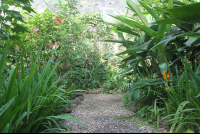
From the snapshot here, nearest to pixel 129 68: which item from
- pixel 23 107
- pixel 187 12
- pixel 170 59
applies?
pixel 170 59

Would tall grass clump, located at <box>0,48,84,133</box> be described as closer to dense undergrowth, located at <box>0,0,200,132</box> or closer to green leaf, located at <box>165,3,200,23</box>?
dense undergrowth, located at <box>0,0,200,132</box>

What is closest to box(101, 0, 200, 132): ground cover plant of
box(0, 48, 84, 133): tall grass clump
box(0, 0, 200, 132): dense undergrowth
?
box(0, 0, 200, 132): dense undergrowth

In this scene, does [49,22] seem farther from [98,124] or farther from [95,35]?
[98,124]

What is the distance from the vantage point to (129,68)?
1.81m

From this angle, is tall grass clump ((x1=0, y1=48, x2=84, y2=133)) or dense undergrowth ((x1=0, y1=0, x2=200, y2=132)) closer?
tall grass clump ((x1=0, y1=48, x2=84, y2=133))

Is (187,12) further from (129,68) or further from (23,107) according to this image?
(23,107)

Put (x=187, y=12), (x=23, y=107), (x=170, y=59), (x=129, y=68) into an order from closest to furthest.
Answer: (x=187, y=12) < (x=23, y=107) < (x=170, y=59) < (x=129, y=68)

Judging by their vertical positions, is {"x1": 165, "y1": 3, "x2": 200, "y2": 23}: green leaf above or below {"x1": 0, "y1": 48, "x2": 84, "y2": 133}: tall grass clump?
above

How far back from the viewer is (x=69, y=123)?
123 centimetres

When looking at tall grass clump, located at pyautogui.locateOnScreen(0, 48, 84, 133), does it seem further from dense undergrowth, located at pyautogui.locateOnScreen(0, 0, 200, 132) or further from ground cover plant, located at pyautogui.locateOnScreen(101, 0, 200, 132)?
ground cover plant, located at pyautogui.locateOnScreen(101, 0, 200, 132)

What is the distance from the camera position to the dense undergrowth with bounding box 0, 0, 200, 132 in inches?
35.8

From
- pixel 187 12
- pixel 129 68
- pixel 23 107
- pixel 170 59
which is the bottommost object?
pixel 23 107

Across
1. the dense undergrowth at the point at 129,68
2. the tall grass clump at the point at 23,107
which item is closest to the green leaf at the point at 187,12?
the dense undergrowth at the point at 129,68

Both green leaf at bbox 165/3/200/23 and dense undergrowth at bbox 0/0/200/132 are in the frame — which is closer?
green leaf at bbox 165/3/200/23
